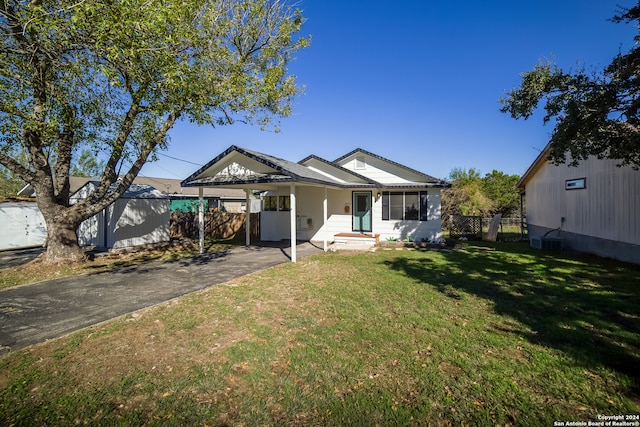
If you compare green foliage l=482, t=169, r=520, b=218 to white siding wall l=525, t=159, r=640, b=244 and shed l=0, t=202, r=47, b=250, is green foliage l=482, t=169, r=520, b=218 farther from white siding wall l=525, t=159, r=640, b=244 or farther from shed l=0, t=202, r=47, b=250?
shed l=0, t=202, r=47, b=250

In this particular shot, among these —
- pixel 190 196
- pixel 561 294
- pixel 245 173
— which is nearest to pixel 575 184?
pixel 561 294

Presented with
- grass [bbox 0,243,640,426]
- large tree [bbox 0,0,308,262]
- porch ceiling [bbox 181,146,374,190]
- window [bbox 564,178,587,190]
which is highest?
large tree [bbox 0,0,308,262]

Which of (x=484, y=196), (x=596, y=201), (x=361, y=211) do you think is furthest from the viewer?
(x=484, y=196)

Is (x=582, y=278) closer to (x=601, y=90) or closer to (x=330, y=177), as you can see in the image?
(x=601, y=90)

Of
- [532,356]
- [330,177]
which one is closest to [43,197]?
[330,177]

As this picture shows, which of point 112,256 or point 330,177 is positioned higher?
point 330,177

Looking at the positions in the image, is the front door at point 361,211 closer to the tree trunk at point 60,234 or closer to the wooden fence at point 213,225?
the wooden fence at point 213,225

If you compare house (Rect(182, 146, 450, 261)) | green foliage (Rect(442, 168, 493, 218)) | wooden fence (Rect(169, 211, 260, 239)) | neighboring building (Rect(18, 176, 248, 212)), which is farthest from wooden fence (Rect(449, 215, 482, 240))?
neighboring building (Rect(18, 176, 248, 212))

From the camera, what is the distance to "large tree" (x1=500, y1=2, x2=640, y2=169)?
20.9ft

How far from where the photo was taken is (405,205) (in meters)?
14.1

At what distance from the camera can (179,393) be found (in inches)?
119

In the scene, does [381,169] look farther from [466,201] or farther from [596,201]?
[466,201]

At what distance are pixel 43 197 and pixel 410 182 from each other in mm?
13686

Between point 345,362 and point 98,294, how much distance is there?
6004 millimetres
